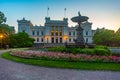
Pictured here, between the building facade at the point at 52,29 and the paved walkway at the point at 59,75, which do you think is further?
the building facade at the point at 52,29

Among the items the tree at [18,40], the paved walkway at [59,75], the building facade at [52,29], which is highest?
the building facade at [52,29]

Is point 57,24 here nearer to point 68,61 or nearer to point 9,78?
point 68,61

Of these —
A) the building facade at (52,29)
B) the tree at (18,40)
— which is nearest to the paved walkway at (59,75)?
the tree at (18,40)

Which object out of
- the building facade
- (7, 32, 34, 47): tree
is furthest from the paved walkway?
the building facade

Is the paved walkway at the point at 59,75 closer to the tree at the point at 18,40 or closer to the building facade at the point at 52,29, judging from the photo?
the tree at the point at 18,40

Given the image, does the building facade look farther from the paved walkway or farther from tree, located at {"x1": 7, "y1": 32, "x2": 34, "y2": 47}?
the paved walkway

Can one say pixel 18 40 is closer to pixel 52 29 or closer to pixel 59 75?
pixel 52 29

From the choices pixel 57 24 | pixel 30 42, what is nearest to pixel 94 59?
pixel 30 42

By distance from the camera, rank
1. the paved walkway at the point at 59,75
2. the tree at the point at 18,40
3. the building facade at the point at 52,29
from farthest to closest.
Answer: the building facade at the point at 52,29 < the tree at the point at 18,40 < the paved walkway at the point at 59,75

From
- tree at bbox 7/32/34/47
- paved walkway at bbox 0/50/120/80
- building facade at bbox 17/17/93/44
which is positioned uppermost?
building facade at bbox 17/17/93/44

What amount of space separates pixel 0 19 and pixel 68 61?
30273mm

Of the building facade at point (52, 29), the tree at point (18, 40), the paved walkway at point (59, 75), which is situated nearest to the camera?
the paved walkway at point (59, 75)

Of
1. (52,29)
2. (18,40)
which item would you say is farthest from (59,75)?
(52,29)

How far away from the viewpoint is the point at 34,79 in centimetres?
733
